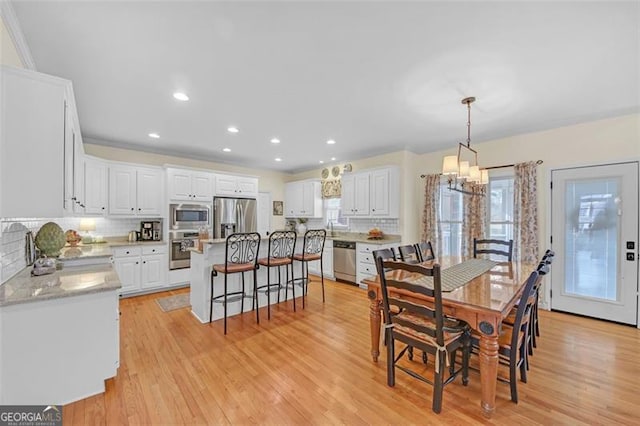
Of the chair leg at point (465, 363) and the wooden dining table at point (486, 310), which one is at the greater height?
the wooden dining table at point (486, 310)

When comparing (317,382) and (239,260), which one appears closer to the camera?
(317,382)

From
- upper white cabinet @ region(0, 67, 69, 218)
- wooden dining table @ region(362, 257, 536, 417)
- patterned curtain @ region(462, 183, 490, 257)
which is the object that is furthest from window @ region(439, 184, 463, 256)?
upper white cabinet @ region(0, 67, 69, 218)

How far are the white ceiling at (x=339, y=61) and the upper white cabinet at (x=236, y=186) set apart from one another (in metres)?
1.82

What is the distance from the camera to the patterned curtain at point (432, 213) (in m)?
5.00

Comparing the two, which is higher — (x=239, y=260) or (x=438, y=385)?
(x=239, y=260)

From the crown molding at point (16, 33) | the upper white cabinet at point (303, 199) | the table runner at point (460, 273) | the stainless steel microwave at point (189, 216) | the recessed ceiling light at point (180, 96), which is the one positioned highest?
the recessed ceiling light at point (180, 96)

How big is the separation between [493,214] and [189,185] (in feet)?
18.3

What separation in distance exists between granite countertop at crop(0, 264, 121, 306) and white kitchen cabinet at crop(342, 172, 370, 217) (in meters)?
4.24

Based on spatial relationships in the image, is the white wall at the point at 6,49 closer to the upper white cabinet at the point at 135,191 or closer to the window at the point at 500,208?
the upper white cabinet at the point at 135,191

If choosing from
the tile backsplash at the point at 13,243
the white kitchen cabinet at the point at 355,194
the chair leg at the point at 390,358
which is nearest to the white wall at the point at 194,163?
the tile backsplash at the point at 13,243

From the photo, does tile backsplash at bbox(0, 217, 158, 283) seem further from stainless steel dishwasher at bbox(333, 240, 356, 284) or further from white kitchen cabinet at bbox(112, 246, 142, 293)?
stainless steel dishwasher at bbox(333, 240, 356, 284)

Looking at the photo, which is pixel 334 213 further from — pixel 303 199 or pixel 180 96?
pixel 180 96

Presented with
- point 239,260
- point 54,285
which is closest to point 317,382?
point 239,260

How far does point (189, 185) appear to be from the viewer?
529cm
